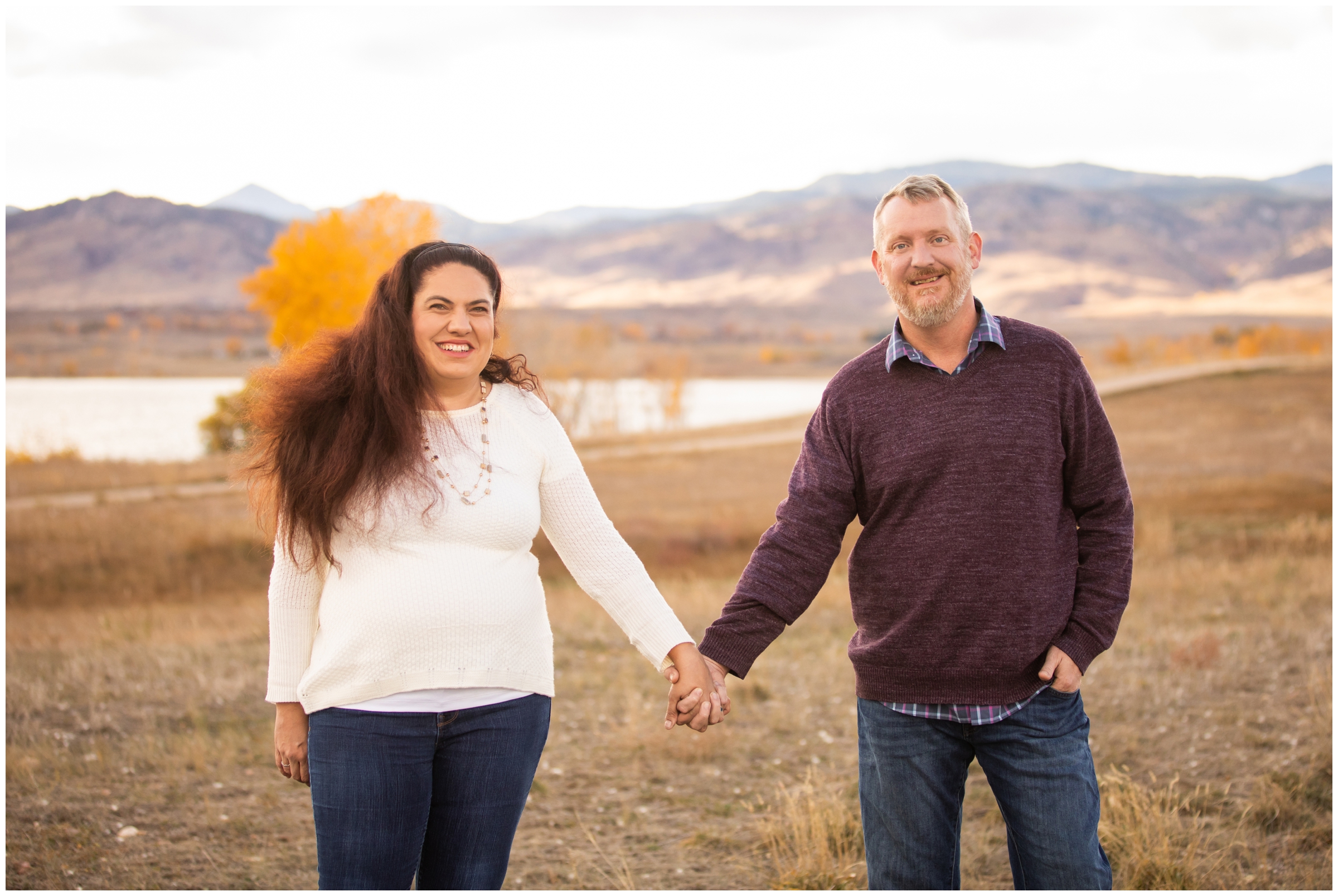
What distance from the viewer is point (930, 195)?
2.92m

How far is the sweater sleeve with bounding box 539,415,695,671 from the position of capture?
2.83 metres

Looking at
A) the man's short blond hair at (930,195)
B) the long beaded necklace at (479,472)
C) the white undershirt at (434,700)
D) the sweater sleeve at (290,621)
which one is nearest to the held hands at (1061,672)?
the man's short blond hair at (930,195)

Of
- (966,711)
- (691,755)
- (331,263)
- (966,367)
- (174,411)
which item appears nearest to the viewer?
(966,711)

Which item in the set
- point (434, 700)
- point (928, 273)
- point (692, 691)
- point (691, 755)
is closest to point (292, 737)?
point (434, 700)

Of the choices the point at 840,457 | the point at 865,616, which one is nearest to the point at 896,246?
the point at 840,457

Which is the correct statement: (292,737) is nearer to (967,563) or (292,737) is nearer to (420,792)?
(420,792)

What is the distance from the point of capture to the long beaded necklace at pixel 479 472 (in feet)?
8.46

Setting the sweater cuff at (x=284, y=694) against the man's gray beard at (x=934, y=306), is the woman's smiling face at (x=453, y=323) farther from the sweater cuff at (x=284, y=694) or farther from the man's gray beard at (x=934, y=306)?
the man's gray beard at (x=934, y=306)

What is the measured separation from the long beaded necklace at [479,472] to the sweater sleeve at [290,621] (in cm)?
38

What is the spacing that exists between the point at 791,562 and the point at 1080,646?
807 mm

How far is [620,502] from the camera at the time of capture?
23406 mm

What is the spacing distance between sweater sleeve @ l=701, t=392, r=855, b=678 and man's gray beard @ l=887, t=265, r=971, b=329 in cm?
33

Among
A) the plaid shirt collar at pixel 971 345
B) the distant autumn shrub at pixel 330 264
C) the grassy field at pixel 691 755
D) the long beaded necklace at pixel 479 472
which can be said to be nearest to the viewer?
the long beaded necklace at pixel 479 472

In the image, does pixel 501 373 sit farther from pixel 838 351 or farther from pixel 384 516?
pixel 838 351
